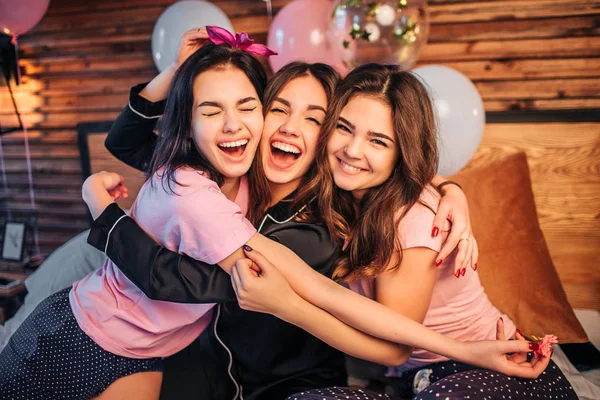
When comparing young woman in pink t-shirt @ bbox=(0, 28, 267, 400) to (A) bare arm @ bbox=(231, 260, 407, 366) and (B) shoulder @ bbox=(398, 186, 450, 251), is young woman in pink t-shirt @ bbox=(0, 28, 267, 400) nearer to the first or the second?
(A) bare arm @ bbox=(231, 260, 407, 366)

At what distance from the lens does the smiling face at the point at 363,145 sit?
1525 millimetres

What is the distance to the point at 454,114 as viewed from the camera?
2.15m

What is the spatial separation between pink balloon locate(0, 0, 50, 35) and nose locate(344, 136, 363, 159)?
6.98 ft

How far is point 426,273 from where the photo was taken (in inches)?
56.5

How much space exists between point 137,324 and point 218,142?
638 millimetres

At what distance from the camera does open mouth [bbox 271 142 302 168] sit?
63.8 inches

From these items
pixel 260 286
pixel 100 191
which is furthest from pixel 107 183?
pixel 260 286

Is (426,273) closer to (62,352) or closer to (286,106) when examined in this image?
(286,106)

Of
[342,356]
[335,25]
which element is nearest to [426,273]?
[342,356]

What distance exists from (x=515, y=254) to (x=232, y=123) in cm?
146

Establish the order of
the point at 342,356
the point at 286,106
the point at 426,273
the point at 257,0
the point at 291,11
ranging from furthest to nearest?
the point at 257,0 < the point at 291,11 < the point at 342,356 < the point at 286,106 < the point at 426,273

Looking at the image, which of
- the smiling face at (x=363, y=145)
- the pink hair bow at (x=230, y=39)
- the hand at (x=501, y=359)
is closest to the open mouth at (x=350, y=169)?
the smiling face at (x=363, y=145)

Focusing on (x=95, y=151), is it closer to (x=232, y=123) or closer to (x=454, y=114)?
(x=232, y=123)

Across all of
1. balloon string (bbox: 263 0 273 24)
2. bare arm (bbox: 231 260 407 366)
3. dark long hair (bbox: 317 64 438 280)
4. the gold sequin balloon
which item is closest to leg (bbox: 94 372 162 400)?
bare arm (bbox: 231 260 407 366)
